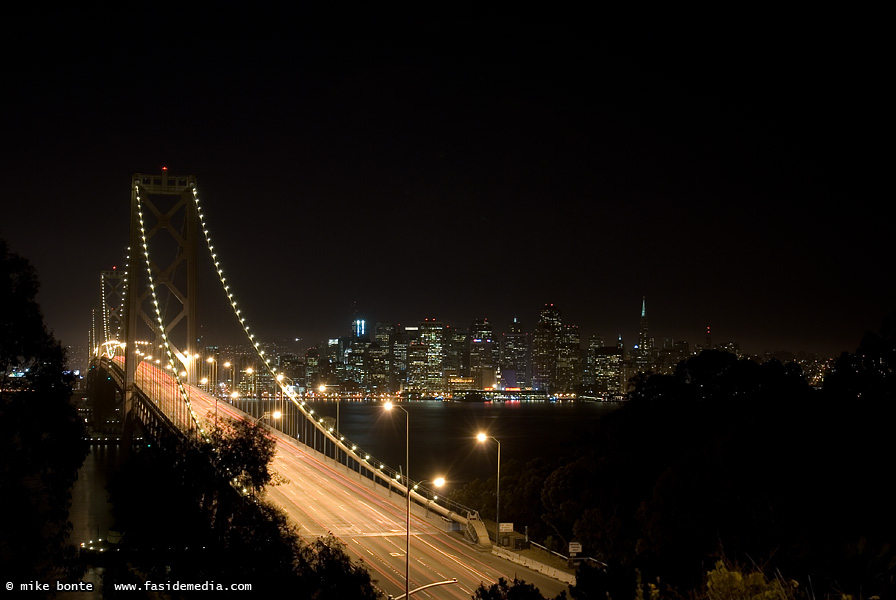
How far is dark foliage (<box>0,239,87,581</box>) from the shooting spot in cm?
942

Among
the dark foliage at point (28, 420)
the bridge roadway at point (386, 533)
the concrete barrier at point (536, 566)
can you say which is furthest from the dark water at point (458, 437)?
the dark foliage at point (28, 420)

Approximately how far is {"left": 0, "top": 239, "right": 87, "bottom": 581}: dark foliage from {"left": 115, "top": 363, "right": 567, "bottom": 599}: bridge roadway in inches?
253

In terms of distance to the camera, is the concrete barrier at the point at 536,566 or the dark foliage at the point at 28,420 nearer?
the dark foliage at the point at 28,420

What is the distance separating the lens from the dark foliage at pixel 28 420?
9422mm

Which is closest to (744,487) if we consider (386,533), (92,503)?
(386,533)

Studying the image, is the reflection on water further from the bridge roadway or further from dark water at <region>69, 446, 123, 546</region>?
the bridge roadway

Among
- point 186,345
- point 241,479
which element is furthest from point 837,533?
point 186,345

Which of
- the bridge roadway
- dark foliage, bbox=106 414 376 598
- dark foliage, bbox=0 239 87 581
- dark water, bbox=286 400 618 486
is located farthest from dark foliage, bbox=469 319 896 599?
dark water, bbox=286 400 618 486

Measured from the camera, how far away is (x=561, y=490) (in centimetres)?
2870

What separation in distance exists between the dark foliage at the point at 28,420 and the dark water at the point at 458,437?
2674cm

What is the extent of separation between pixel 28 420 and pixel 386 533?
13.3 metres

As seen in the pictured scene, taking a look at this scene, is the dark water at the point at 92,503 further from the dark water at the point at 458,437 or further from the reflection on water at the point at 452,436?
the dark water at the point at 458,437

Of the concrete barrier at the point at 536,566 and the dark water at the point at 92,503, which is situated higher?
the concrete barrier at the point at 536,566

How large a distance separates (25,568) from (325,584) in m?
3.19
